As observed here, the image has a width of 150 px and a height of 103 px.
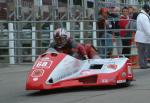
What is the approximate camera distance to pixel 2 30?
1809cm

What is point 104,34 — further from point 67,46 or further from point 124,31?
point 67,46

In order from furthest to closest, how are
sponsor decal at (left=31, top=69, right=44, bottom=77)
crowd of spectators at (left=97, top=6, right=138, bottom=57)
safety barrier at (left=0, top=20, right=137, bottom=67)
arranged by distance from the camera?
safety barrier at (left=0, top=20, right=137, bottom=67)
crowd of spectators at (left=97, top=6, right=138, bottom=57)
sponsor decal at (left=31, top=69, right=44, bottom=77)

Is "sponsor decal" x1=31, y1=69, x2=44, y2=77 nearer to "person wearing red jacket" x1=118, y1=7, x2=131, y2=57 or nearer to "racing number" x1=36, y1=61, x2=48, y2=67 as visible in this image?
"racing number" x1=36, y1=61, x2=48, y2=67

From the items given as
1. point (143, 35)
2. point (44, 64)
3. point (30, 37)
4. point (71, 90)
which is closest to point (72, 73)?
point (71, 90)

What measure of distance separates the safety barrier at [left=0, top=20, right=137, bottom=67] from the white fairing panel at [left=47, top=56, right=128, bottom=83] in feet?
21.5

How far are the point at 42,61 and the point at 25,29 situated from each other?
825cm

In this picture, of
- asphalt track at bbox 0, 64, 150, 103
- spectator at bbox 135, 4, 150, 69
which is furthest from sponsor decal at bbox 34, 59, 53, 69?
spectator at bbox 135, 4, 150, 69

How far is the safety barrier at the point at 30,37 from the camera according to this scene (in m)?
17.7

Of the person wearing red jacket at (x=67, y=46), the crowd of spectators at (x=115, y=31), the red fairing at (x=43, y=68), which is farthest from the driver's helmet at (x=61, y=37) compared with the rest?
the crowd of spectators at (x=115, y=31)

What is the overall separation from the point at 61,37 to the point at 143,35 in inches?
184

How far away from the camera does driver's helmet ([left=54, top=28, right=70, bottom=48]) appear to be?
1070 centimetres

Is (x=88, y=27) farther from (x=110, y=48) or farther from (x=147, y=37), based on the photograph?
(x=147, y=37)

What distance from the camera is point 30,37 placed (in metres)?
18.5

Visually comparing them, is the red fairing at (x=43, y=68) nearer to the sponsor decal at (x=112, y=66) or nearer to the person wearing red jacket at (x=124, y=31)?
the sponsor decal at (x=112, y=66)
